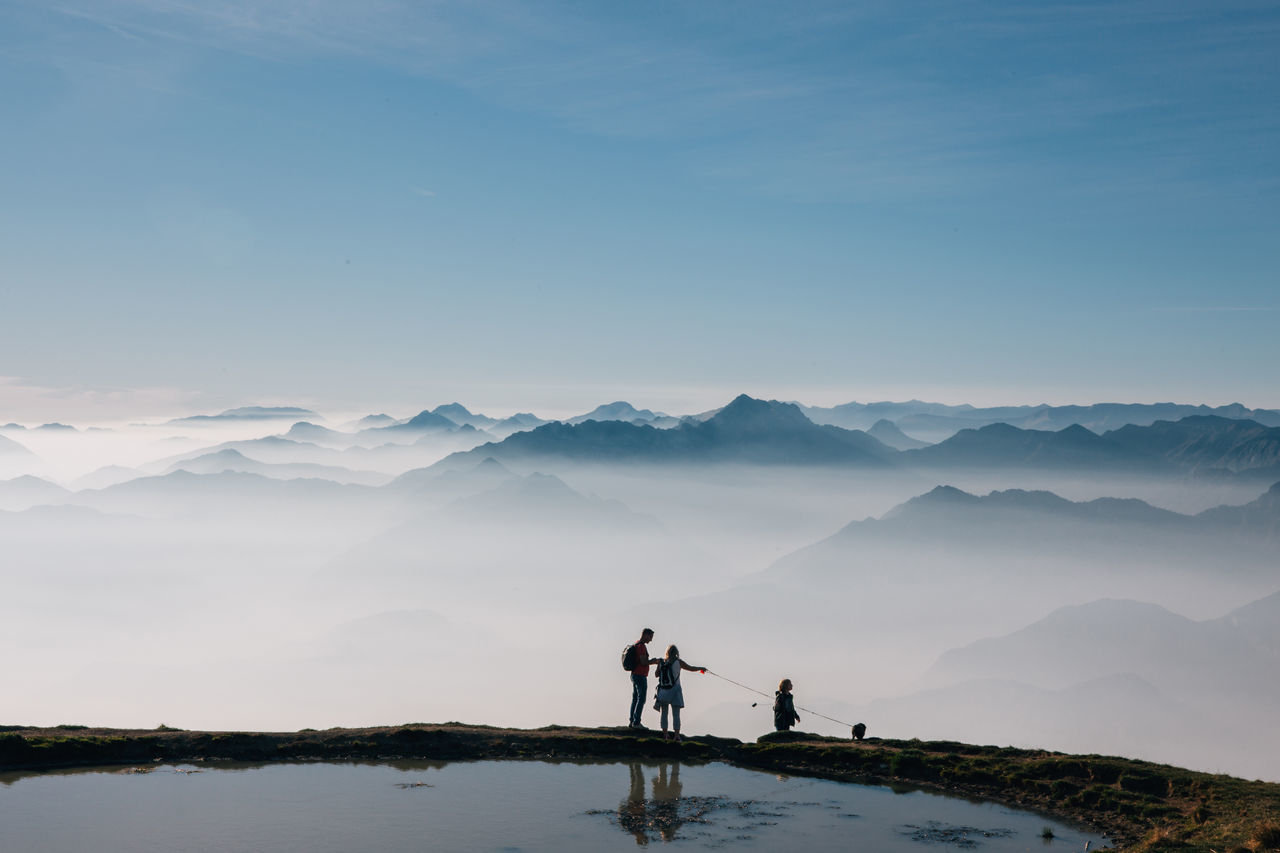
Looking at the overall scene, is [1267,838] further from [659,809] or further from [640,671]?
[640,671]

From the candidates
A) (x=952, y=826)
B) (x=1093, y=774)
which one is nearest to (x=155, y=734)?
(x=952, y=826)

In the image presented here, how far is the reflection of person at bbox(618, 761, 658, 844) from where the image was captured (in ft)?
64.6

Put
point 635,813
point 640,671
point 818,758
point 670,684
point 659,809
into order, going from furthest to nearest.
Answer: point 640,671
point 670,684
point 818,758
point 659,809
point 635,813

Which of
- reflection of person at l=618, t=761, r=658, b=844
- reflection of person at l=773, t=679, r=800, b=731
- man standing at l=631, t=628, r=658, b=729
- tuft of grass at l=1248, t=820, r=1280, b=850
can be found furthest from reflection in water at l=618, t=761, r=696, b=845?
tuft of grass at l=1248, t=820, r=1280, b=850

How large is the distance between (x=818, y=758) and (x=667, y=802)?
6.43 m

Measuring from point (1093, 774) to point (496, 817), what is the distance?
15762 mm

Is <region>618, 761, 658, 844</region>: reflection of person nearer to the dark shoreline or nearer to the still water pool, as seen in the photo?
the still water pool

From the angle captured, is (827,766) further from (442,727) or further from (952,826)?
(442,727)

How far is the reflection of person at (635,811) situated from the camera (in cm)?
1970

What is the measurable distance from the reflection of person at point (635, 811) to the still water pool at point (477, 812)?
7 cm

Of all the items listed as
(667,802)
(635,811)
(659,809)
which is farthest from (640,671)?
(635,811)

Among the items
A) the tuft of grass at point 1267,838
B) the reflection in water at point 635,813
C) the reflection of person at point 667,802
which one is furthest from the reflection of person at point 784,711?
the tuft of grass at point 1267,838

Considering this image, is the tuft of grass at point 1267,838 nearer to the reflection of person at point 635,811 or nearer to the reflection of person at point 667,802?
the reflection of person at point 667,802

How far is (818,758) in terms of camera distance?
26656 millimetres
